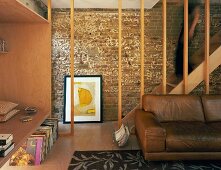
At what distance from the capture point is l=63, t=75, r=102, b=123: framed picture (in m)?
4.89

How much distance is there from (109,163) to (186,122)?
3.97ft

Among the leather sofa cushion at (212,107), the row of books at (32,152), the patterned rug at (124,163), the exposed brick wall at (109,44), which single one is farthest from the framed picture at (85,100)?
the leather sofa cushion at (212,107)

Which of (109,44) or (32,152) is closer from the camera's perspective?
(32,152)

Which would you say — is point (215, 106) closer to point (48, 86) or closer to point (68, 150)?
point (68, 150)

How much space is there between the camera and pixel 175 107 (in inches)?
137

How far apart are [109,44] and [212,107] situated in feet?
8.23

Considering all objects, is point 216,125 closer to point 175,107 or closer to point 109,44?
point 175,107

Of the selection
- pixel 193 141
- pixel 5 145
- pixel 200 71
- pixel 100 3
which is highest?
pixel 100 3

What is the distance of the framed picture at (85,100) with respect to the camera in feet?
16.0

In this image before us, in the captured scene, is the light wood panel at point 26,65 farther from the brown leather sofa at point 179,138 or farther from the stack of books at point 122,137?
the brown leather sofa at point 179,138

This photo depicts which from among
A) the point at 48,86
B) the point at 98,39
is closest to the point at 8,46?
the point at 48,86

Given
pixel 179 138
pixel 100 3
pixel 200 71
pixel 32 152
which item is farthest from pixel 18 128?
pixel 100 3

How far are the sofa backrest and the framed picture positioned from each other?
1637 mm

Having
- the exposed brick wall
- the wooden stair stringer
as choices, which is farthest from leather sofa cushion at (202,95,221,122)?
the exposed brick wall
